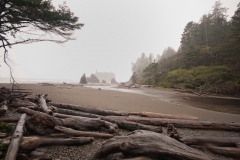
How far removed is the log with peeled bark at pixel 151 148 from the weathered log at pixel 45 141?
0.74 meters

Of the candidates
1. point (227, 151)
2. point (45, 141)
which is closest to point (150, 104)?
point (227, 151)

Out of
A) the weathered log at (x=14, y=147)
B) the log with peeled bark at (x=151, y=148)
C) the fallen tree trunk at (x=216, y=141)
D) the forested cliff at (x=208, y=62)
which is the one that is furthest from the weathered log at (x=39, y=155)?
the forested cliff at (x=208, y=62)

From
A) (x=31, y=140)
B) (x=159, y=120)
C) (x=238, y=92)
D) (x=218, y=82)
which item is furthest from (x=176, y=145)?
(x=218, y=82)

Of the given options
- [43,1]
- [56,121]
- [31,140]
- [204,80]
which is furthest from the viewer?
[204,80]

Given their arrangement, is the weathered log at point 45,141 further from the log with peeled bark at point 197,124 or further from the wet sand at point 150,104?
the wet sand at point 150,104

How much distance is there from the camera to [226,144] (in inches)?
124

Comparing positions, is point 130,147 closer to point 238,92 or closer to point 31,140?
point 31,140

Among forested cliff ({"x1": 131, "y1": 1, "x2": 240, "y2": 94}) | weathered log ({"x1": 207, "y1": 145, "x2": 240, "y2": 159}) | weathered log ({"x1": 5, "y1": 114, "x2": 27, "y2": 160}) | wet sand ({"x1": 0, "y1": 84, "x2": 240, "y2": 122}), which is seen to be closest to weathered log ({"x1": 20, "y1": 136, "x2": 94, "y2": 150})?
weathered log ({"x1": 5, "y1": 114, "x2": 27, "y2": 160})

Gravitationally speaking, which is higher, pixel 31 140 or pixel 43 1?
pixel 43 1

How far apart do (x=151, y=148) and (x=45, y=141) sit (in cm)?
233

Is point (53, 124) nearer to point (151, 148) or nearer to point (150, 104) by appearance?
point (151, 148)

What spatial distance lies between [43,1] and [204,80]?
26862mm

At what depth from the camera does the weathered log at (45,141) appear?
2148 millimetres

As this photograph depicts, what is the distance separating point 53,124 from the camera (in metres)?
2.94
